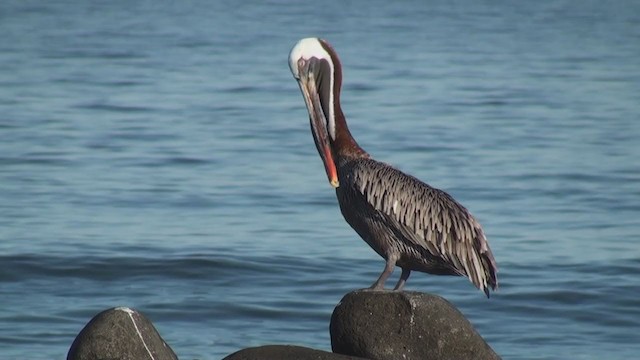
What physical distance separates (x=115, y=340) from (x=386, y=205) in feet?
4.86

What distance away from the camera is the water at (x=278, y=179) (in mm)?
10969

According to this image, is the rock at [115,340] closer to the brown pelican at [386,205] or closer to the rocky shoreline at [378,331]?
the rocky shoreline at [378,331]

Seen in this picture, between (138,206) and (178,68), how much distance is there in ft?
39.2

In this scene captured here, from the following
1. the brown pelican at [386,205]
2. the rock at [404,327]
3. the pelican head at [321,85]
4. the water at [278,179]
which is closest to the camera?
the rock at [404,327]

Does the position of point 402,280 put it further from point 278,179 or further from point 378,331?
point 278,179

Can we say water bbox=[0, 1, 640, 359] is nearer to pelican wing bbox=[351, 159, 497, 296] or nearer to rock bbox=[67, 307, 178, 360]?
rock bbox=[67, 307, 178, 360]

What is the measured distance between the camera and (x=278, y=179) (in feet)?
51.3

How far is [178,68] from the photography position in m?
25.9

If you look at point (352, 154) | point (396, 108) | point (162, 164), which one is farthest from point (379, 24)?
point (352, 154)

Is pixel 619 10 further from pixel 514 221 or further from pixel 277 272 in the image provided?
pixel 277 272

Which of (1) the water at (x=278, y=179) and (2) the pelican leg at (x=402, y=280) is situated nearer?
(2) the pelican leg at (x=402, y=280)

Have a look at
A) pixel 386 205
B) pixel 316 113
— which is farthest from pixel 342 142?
pixel 386 205

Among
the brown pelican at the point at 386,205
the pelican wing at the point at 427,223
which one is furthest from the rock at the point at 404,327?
the pelican wing at the point at 427,223

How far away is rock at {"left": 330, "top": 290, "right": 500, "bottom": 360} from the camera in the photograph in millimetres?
7051
